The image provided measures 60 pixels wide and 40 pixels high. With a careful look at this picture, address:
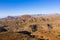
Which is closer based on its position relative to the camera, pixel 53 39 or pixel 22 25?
pixel 53 39

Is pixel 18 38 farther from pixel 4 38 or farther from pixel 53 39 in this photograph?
pixel 53 39

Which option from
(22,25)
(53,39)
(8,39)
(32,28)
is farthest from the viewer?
(22,25)

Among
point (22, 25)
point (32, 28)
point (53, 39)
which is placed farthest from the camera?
point (22, 25)

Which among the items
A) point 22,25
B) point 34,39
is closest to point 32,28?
point 22,25

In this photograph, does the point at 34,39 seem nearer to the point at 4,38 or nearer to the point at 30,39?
the point at 30,39

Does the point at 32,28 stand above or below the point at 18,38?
below

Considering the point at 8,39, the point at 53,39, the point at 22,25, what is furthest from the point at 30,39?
the point at 22,25

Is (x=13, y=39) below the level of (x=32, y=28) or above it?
above

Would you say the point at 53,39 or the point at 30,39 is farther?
the point at 53,39

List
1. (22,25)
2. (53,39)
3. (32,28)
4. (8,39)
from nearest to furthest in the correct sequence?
(8,39), (53,39), (32,28), (22,25)
